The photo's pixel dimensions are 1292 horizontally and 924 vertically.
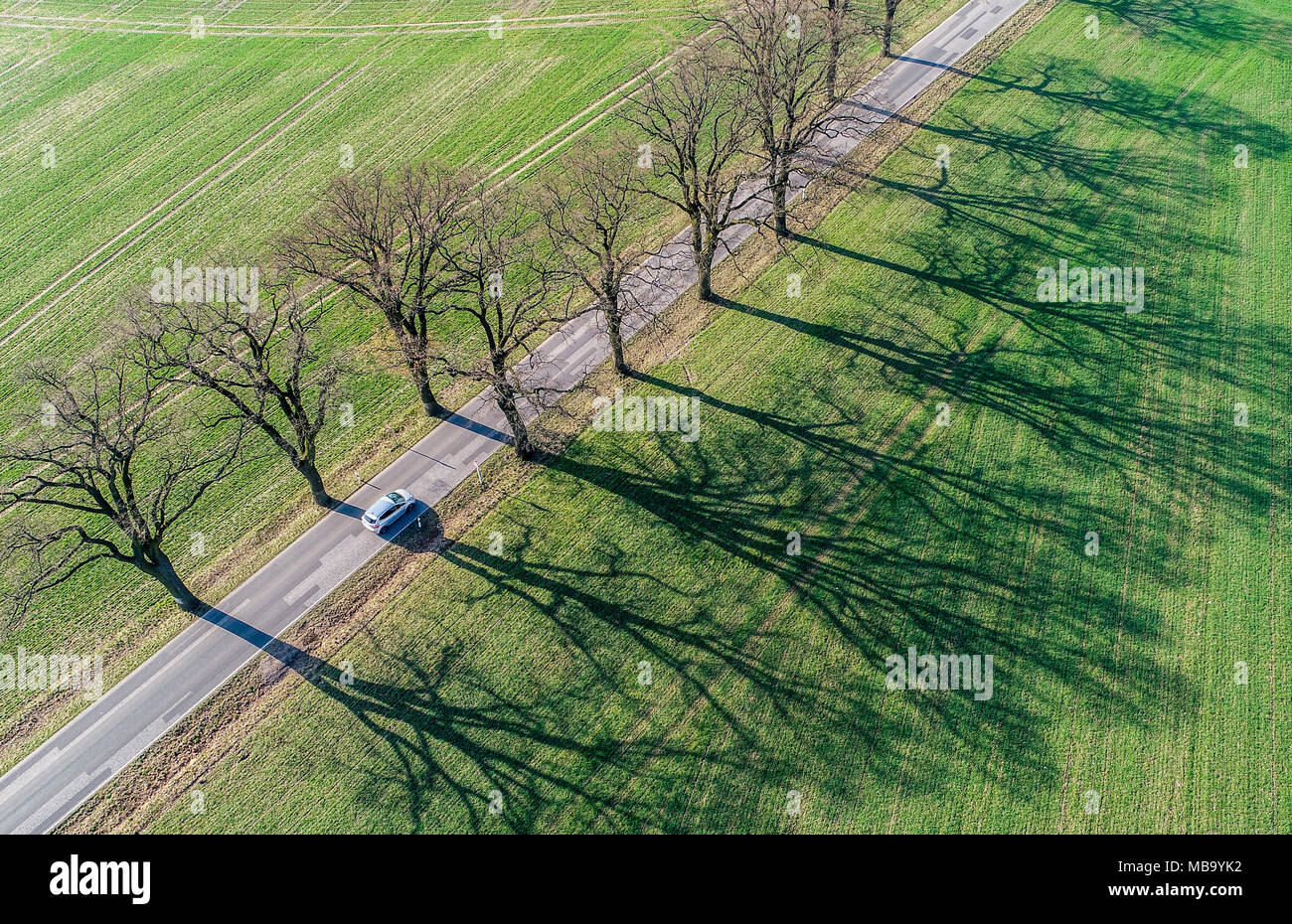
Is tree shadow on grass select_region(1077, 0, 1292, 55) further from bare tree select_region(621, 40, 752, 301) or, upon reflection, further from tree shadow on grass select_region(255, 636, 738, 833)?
tree shadow on grass select_region(255, 636, 738, 833)

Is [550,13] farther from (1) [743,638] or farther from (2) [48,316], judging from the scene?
(1) [743,638]

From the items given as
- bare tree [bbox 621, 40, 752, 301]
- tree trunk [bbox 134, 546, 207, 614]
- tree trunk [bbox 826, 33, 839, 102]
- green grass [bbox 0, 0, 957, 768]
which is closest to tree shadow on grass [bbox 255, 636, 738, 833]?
tree trunk [bbox 134, 546, 207, 614]

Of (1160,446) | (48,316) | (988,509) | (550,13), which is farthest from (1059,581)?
(550,13)

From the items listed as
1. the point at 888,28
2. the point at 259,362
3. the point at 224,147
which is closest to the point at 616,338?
the point at 259,362

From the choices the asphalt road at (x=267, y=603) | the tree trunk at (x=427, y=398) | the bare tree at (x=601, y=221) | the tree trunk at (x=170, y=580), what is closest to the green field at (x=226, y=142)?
the tree trunk at (x=170, y=580)

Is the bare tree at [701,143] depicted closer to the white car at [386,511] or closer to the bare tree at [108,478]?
the white car at [386,511]

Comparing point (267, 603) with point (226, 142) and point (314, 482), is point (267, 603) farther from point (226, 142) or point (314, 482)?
point (226, 142)
